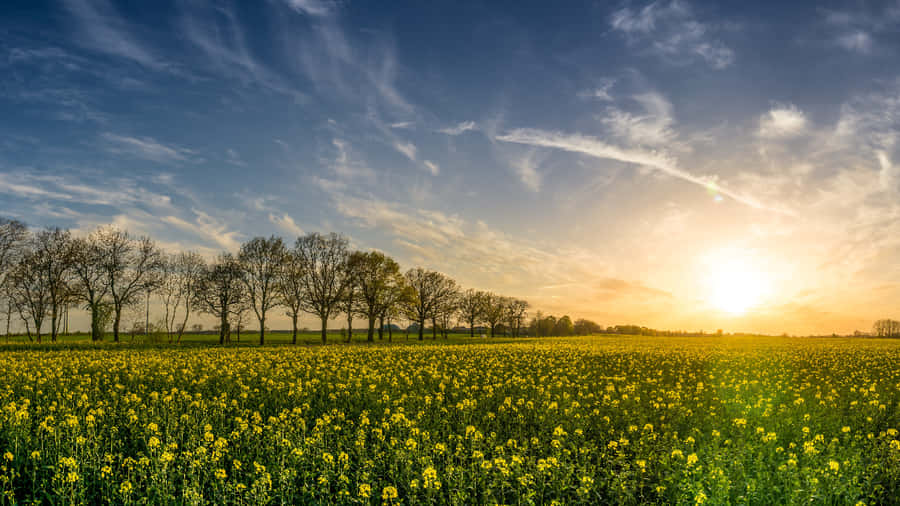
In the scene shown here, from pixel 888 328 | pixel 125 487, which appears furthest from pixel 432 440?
pixel 888 328

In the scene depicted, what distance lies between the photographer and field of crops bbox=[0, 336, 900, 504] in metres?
7.19

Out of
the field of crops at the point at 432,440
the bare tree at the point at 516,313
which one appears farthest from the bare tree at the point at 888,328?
the field of crops at the point at 432,440

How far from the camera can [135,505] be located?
691 cm

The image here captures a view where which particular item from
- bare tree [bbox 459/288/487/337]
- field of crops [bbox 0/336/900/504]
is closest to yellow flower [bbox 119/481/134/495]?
field of crops [bbox 0/336/900/504]

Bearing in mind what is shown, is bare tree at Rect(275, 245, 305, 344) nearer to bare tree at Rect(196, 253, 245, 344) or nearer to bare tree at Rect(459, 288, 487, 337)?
bare tree at Rect(196, 253, 245, 344)

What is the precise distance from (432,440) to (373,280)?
182ft

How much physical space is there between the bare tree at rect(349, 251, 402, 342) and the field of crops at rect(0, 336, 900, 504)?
139 feet

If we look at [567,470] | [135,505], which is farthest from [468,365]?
[135,505]

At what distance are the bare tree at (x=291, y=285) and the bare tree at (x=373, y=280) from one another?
6903 millimetres

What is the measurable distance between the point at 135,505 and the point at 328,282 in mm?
56021

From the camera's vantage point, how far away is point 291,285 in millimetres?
59875

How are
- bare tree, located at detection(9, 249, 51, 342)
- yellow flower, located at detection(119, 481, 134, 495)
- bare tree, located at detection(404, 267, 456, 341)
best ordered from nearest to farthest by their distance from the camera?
yellow flower, located at detection(119, 481, 134, 495), bare tree, located at detection(9, 249, 51, 342), bare tree, located at detection(404, 267, 456, 341)

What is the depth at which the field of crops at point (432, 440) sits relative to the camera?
719 cm

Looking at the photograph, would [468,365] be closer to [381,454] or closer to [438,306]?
[381,454]
